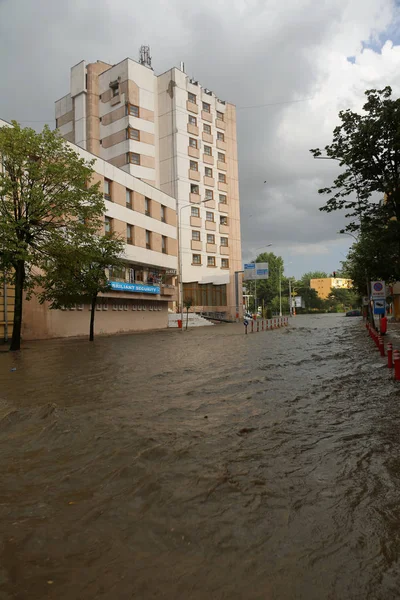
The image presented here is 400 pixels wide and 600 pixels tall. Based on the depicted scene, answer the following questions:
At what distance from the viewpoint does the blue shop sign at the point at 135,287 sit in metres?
33.7

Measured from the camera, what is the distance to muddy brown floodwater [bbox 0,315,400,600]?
2.53m

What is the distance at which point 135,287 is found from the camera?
3684cm

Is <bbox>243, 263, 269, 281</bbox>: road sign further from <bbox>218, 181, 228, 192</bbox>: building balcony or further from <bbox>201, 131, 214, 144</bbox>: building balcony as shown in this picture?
<bbox>201, 131, 214, 144</bbox>: building balcony

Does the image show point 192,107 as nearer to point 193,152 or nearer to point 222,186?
point 193,152

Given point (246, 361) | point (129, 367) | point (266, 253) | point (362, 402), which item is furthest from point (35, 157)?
point (266, 253)

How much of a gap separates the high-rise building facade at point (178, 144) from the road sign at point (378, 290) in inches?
1243

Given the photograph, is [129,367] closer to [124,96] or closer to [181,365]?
[181,365]

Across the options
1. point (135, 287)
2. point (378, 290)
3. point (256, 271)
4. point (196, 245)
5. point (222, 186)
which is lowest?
point (378, 290)

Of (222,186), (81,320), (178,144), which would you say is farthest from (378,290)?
(222,186)

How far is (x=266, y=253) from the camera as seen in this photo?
104 m

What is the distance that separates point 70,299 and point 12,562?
2298cm

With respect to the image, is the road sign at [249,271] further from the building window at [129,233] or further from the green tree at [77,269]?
the green tree at [77,269]

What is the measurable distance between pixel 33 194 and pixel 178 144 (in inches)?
1493

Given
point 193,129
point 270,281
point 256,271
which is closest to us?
point 193,129
